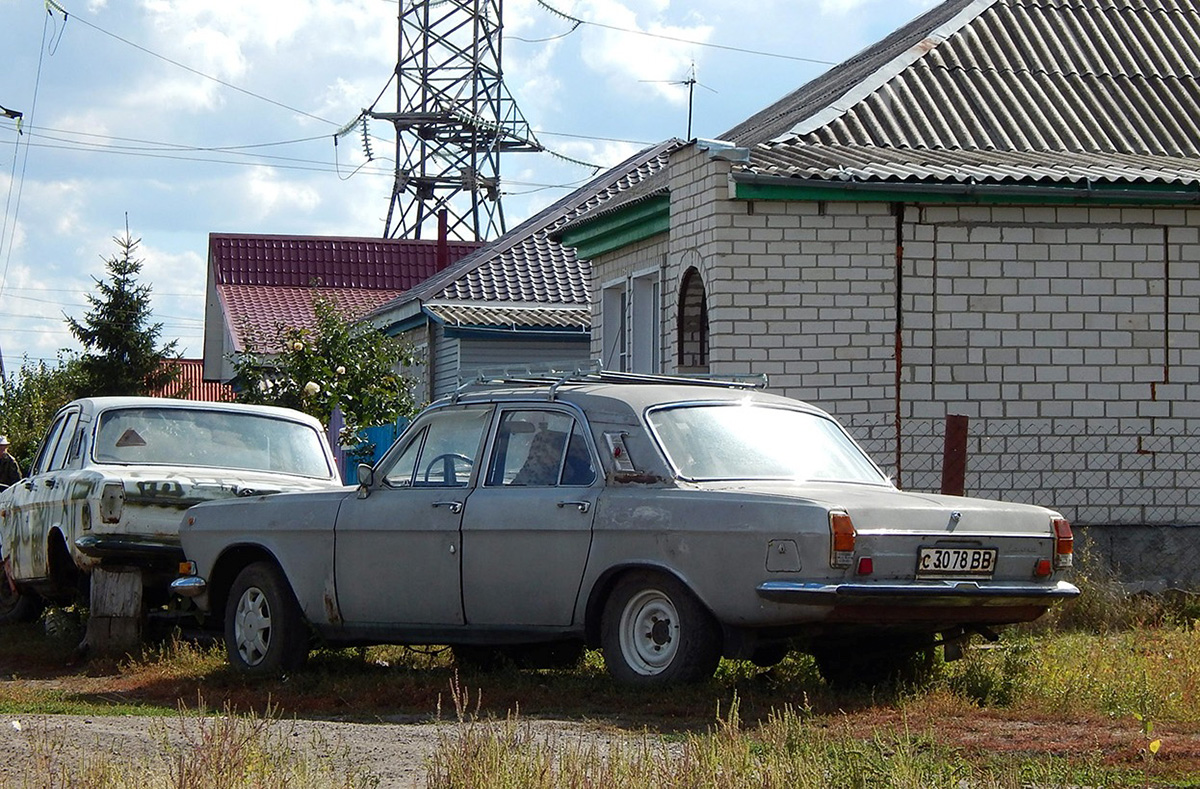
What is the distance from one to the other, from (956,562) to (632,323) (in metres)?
10.5

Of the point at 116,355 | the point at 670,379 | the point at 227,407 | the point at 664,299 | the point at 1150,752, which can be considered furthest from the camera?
the point at 116,355

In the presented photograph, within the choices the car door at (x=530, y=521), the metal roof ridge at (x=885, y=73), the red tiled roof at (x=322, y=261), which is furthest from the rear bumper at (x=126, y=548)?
the red tiled roof at (x=322, y=261)

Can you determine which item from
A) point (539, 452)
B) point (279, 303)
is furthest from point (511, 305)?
point (539, 452)

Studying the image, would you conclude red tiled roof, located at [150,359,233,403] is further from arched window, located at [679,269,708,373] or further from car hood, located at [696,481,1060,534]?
car hood, located at [696,481,1060,534]

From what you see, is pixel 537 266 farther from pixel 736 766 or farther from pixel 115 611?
pixel 736 766

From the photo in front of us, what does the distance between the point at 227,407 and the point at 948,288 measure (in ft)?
18.9

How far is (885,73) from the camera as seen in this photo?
17000 mm

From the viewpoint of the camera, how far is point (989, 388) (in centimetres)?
1462

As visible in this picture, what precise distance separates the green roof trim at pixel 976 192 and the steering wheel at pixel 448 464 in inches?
214

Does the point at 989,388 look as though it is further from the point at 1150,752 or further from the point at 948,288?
the point at 1150,752

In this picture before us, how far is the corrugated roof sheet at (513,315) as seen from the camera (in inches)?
1022

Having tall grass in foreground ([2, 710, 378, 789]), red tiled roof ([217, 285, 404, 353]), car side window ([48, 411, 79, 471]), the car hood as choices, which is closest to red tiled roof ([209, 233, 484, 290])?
red tiled roof ([217, 285, 404, 353])

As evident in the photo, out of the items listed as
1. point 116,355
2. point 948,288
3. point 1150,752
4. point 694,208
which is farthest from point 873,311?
point 116,355

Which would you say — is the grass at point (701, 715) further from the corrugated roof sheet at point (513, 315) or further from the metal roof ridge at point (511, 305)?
the metal roof ridge at point (511, 305)
